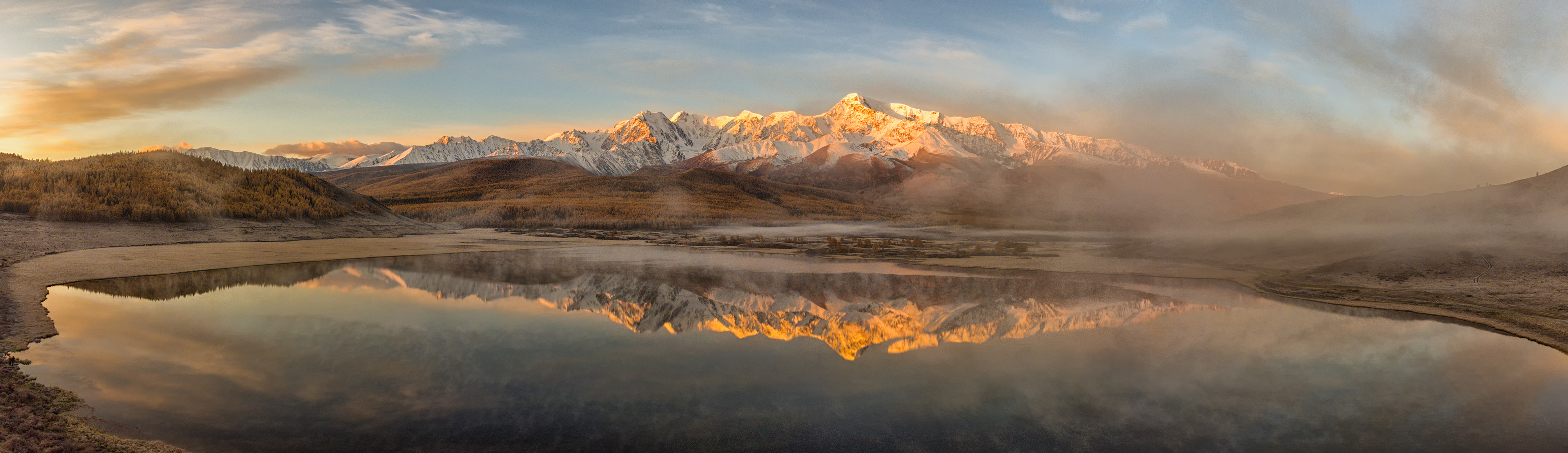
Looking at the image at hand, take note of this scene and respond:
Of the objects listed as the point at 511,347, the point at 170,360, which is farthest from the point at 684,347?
the point at 170,360

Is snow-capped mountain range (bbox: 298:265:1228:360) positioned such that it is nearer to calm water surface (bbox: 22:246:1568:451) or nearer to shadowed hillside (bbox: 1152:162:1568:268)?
calm water surface (bbox: 22:246:1568:451)

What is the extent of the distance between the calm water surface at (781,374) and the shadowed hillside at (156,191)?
65.5 feet

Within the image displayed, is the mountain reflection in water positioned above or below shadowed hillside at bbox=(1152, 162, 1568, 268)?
below

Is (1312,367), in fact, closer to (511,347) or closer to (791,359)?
(791,359)

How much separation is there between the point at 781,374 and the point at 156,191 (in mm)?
45670

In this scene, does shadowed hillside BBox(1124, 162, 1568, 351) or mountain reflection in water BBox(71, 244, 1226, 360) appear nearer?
mountain reflection in water BBox(71, 244, 1226, 360)

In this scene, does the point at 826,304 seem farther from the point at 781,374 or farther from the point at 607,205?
the point at 607,205

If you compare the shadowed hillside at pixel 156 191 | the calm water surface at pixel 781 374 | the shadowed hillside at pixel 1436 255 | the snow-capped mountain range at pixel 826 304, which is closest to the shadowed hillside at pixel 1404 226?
the shadowed hillside at pixel 1436 255

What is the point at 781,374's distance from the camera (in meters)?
12.4

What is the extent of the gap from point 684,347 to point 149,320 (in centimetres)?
1216

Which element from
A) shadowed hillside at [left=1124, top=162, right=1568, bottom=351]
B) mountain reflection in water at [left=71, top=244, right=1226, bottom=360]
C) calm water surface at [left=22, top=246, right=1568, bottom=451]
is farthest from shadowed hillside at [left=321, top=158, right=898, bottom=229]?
shadowed hillside at [left=1124, top=162, right=1568, bottom=351]

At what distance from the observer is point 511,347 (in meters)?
14.2

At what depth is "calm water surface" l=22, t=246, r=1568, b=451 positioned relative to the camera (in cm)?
920

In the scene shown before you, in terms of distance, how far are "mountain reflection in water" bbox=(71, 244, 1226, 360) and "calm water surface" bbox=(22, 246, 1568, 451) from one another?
0.20m
